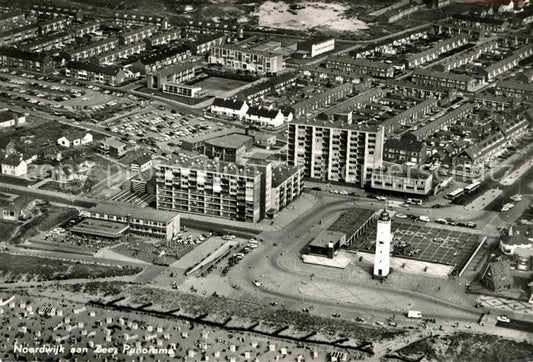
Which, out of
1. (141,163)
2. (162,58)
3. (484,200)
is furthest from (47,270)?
(162,58)

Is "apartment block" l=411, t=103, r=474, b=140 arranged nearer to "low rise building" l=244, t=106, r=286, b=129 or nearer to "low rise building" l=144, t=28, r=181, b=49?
"low rise building" l=244, t=106, r=286, b=129

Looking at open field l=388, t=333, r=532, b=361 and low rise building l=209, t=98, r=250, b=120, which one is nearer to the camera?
open field l=388, t=333, r=532, b=361

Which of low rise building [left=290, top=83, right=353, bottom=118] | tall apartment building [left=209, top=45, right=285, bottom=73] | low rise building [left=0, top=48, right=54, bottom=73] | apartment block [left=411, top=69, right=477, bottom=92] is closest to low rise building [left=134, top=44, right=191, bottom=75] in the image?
tall apartment building [left=209, top=45, right=285, bottom=73]

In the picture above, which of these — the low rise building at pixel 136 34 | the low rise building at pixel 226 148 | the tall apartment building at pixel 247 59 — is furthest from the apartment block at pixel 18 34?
the low rise building at pixel 226 148

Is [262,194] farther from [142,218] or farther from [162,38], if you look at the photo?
[162,38]

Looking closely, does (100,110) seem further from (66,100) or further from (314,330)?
(314,330)
